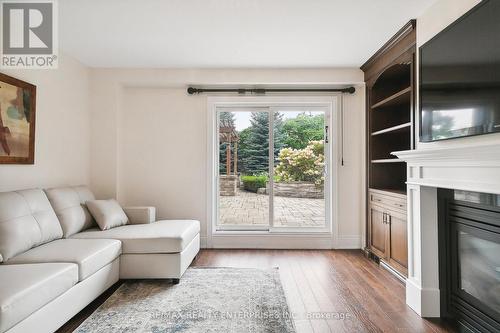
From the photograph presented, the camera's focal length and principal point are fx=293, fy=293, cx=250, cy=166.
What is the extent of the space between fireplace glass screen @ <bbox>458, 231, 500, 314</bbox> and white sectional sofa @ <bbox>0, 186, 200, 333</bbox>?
2349 mm

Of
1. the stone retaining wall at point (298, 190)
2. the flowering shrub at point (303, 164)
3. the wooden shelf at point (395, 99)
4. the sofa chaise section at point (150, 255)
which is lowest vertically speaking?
the sofa chaise section at point (150, 255)

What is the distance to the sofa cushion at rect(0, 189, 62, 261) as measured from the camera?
7.16ft

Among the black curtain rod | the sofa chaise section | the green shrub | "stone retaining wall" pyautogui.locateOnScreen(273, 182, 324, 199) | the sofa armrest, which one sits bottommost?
the sofa chaise section

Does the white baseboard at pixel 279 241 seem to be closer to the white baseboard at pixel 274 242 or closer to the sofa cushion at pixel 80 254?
the white baseboard at pixel 274 242

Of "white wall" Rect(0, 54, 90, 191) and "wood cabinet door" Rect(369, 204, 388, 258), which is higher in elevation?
"white wall" Rect(0, 54, 90, 191)

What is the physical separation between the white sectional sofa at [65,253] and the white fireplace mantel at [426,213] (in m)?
2.08

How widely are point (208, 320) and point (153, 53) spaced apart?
2880 mm

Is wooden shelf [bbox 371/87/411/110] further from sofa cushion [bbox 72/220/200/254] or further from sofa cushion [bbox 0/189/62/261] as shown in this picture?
sofa cushion [bbox 0/189/62/261]

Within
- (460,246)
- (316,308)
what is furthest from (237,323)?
(460,246)

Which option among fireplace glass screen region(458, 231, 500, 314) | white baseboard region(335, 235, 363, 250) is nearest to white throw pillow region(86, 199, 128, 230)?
white baseboard region(335, 235, 363, 250)

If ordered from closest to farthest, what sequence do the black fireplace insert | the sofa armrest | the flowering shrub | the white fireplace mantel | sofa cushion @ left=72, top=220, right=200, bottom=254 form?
the black fireplace insert < the white fireplace mantel < sofa cushion @ left=72, top=220, right=200, bottom=254 < the sofa armrest < the flowering shrub

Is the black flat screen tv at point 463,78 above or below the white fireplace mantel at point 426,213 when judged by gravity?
above

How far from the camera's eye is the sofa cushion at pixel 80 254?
2.17 meters

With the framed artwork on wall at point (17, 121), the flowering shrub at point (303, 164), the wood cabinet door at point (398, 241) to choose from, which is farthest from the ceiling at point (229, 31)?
the wood cabinet door at point (398, 241)
